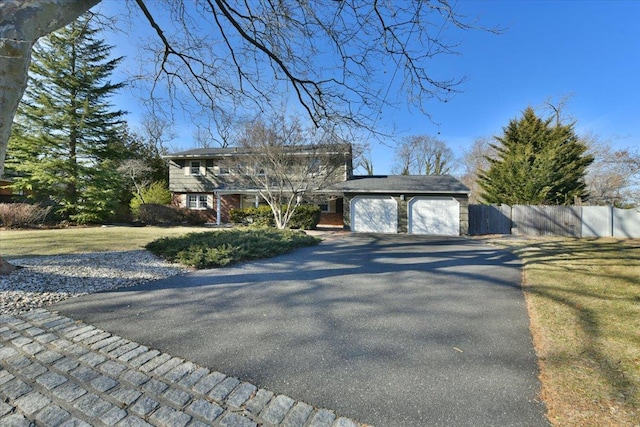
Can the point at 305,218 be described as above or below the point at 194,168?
below

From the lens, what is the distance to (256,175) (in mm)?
15773

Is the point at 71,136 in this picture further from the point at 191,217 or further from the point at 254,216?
the point at 254,216

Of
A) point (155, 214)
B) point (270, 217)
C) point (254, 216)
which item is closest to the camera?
point (270, 217)

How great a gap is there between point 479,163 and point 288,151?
24.1 meters

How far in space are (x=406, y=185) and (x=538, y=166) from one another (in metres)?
9.34

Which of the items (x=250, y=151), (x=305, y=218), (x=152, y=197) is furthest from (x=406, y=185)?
(x=152, y=197)

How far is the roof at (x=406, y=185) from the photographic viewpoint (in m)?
15.9

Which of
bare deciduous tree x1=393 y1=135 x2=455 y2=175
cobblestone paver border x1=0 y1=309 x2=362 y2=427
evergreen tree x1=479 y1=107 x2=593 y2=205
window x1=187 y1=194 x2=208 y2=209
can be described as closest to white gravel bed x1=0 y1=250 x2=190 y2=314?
cobblestone paver border x1=0 y1=309 x2=362 y2=427

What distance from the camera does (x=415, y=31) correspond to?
4.34 m

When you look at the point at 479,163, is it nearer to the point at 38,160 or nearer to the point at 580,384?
the point at 580,384

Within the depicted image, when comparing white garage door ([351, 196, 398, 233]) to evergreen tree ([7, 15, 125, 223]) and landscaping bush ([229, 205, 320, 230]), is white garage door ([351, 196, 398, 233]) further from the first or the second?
evergreen tree ([7, 15, 125, 223])

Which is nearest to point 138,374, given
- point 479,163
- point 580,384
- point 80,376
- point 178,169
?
point 80,376

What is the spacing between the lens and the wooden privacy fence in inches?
606

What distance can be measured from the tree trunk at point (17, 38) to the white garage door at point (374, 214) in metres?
15.0
